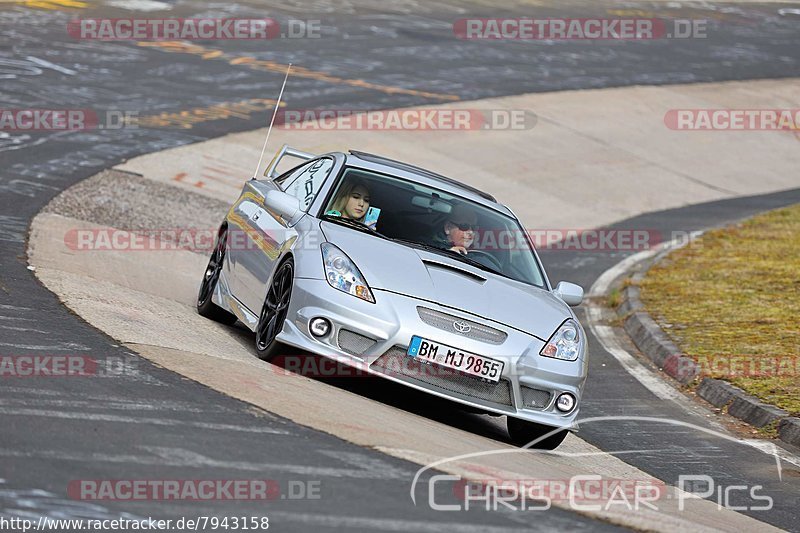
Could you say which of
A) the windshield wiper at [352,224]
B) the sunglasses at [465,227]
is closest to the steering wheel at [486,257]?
the sunglasses at [465,227]

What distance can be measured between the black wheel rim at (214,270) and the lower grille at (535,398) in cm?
305

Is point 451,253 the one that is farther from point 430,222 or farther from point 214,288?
point 214,288

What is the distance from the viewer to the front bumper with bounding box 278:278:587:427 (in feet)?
24.3

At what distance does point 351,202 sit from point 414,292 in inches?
55.8

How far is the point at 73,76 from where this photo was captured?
21.6 m

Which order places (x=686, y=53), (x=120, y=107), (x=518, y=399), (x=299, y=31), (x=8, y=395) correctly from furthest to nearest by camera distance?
(x=686, y=53) → (x=299, y=31) → (x=120, y=107) → (x=518, y=399) → (x=8, y=395)

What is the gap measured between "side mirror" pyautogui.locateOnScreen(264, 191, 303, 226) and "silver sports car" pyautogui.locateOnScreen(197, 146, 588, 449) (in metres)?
0.01

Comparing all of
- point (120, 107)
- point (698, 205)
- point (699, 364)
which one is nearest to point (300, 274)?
point (699, 364)

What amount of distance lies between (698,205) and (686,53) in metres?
13.2

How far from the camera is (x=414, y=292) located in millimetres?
7613

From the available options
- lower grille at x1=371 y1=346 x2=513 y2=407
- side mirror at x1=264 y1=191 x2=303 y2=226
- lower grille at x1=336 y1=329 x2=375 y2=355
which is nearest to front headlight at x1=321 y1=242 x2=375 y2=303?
lower grille at x1=336 y1=329 x2=375 y2=355

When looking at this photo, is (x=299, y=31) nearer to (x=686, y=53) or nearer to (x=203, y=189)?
(x=686, y=53)

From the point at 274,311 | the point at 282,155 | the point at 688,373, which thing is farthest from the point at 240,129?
the point at 274,311

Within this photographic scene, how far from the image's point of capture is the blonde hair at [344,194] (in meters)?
8.80
